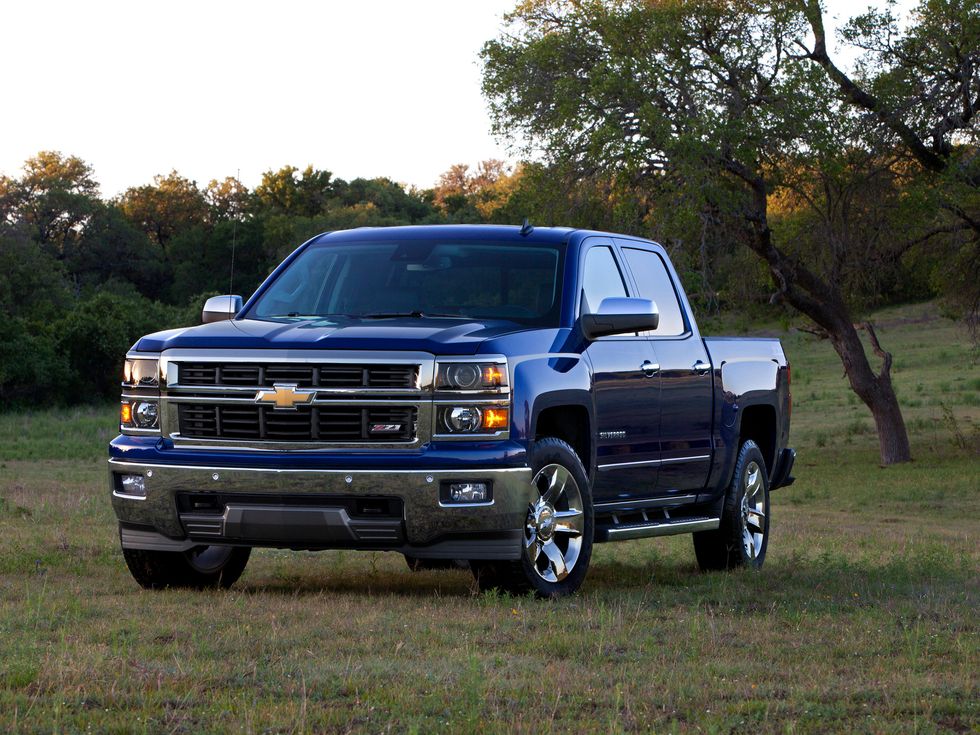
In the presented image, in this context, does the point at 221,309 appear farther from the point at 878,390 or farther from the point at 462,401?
the point at 878,390

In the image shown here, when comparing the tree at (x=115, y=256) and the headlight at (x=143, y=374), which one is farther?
the tree at (x=115, y=256)

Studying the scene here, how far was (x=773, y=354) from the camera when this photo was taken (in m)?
11.5

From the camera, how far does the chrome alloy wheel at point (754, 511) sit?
1105cm

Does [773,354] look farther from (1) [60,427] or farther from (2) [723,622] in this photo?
(1) [60,427]

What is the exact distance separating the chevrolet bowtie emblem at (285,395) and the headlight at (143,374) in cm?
68

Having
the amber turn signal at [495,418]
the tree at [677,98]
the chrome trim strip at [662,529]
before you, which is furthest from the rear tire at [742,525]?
the tree at [677,98]

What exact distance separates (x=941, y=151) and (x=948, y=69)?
152 centimetres

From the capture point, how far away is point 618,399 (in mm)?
9234

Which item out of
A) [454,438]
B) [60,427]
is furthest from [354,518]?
[60,427]

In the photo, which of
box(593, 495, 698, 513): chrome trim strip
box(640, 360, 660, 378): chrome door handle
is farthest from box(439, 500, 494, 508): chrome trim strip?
box(640, 360, 660, 378): chrome door handle

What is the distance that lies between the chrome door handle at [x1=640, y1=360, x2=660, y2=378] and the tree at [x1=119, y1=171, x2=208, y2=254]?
83.4 metres

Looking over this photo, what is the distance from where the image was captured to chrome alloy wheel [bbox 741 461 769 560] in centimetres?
1105

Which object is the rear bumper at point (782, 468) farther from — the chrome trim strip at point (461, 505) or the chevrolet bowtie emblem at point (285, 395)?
the chevrolet bowtie emblem at point (285, 395)

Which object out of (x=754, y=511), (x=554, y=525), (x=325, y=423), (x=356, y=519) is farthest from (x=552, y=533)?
(x=754, y=511)
